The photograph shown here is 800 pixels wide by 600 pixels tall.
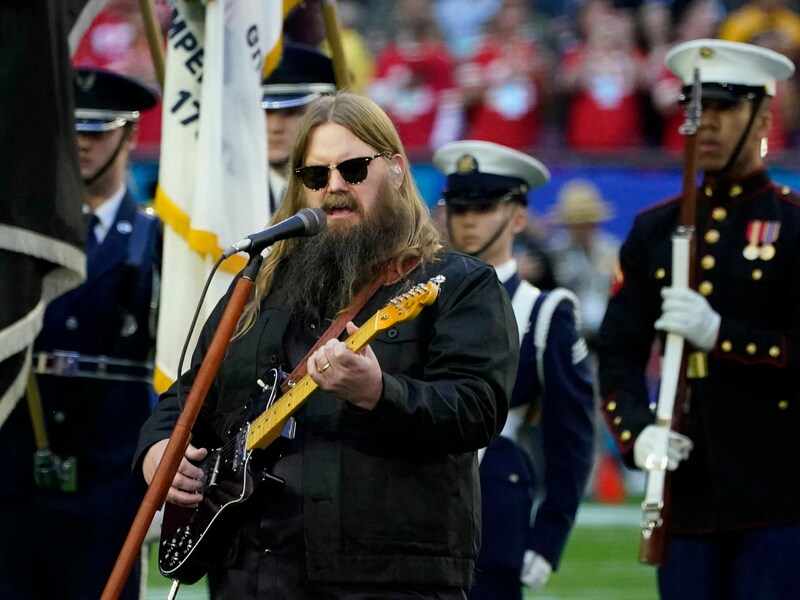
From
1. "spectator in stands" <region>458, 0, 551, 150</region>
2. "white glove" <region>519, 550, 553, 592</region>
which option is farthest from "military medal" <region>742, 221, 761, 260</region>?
"spectator in stands" <region>458, 0, 551, 150</region>

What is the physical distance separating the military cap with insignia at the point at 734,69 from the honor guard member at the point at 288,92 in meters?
1.62

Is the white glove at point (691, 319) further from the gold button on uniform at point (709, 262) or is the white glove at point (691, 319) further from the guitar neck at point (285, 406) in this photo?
the guitar neck at point (285, 406)

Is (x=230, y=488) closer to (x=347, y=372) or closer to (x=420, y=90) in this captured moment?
(x=347, y=372)

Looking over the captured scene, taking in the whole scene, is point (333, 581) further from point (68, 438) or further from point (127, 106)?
point (127, 106)

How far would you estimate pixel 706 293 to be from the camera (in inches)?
237

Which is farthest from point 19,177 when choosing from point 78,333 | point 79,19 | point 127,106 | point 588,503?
point 588,503

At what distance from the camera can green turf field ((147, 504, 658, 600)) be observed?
424 inches

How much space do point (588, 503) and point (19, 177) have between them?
10.7 m

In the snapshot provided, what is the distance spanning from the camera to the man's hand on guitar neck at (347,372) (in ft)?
13.3

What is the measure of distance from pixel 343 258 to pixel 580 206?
9.43 meters

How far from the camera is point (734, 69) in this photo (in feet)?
20.0

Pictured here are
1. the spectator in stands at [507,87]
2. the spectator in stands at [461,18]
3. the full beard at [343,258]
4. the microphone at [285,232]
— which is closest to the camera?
the microphone at [285,232]

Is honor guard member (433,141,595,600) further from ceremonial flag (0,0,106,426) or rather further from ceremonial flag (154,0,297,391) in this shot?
ceremonial flag (0,0,106,426)

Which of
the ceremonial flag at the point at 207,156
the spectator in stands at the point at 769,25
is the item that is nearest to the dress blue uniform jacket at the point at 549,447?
the ceremonial flag at the point at 207,156
